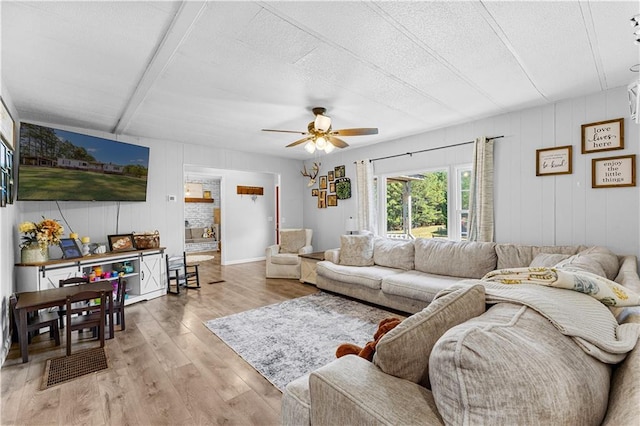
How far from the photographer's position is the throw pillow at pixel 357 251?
4.44 meters

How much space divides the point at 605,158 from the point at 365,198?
319 centimetres

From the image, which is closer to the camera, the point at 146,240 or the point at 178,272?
the point at 146,240

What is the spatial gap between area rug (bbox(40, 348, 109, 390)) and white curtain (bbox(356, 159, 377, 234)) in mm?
4061

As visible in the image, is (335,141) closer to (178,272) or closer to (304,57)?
(304,57)

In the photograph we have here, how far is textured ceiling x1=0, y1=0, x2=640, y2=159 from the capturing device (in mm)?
1784


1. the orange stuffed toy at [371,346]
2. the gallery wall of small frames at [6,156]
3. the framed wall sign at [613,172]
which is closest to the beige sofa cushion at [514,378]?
the orange stuffed toy at [371,346]

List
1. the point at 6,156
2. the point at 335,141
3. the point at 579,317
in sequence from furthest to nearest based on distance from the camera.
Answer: the point at 335,141
the point at 6,156
the point at 579,317

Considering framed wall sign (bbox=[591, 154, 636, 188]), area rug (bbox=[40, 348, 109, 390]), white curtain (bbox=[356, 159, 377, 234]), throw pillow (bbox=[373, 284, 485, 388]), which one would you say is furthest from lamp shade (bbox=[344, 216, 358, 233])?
throw pillow (bbox=[373, 284, 485, 388])

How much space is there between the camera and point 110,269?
4.19m

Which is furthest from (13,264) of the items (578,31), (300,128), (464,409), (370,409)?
(578,31)

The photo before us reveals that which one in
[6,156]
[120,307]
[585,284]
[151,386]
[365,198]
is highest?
[6,156]

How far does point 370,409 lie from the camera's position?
90 centimetres

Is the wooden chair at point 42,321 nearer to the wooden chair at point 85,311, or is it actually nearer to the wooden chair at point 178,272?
the wooden chair at point 85,311

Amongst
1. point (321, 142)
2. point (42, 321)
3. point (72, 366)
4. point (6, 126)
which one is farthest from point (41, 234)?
point (321, 142)
